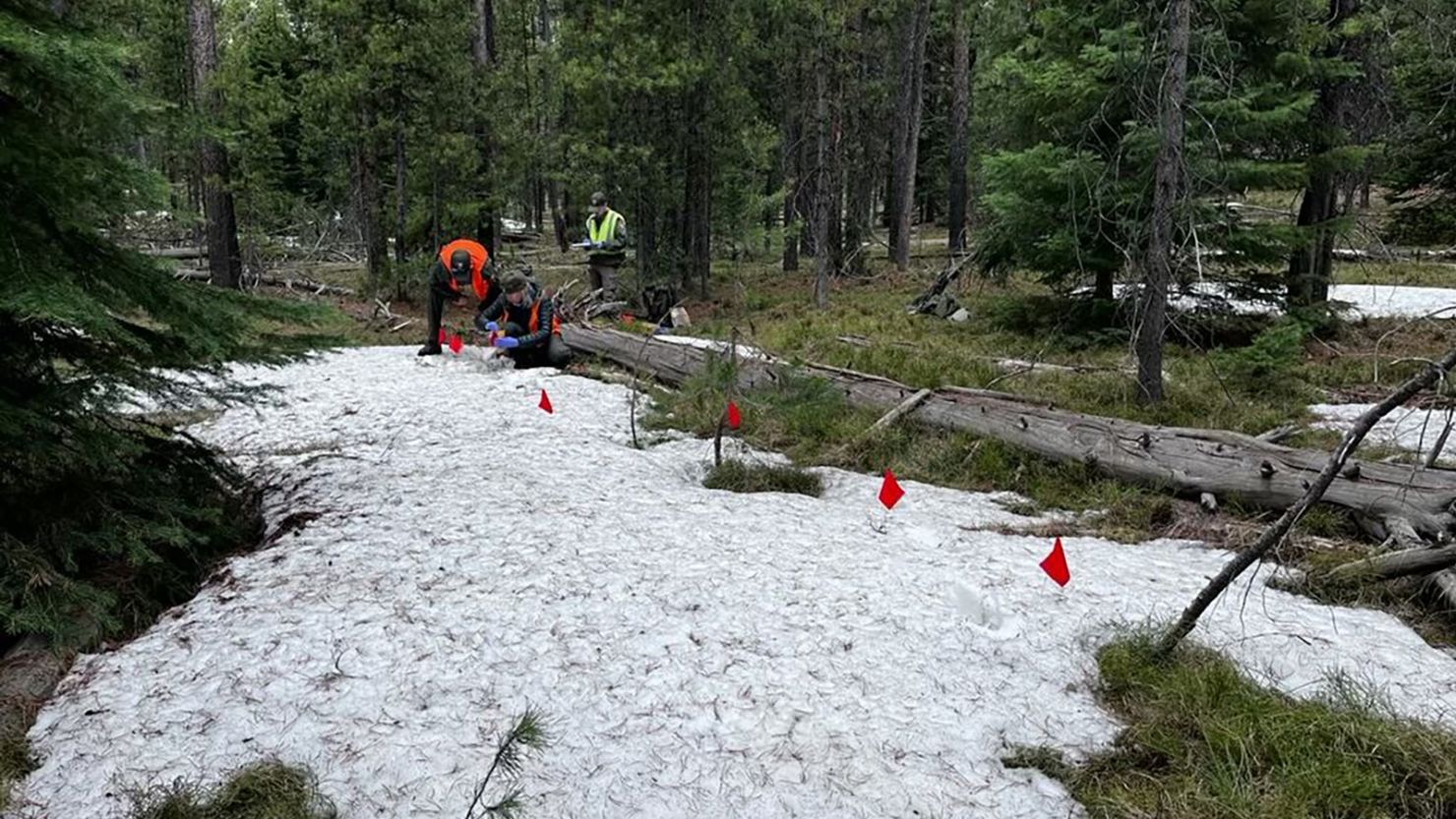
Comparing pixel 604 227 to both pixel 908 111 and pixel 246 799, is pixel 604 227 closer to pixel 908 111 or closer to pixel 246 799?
pixel 908 111

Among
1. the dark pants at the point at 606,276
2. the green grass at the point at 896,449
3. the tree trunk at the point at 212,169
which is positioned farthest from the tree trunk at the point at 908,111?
the tree trunk at the point at 212,169

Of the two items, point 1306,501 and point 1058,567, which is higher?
point 1306,501

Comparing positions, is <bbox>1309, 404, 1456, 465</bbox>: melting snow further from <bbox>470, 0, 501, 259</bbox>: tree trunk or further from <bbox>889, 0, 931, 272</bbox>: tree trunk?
<bbox>470, 0, 501, 259</bbox>: tree trunk

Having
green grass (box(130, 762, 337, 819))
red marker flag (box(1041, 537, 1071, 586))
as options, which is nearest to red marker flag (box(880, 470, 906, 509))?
red marker flag (box(1041, 537, 1071, 586))

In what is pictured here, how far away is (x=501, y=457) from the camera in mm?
7621

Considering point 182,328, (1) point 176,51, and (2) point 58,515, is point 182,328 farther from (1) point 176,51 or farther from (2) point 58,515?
(1) point 176,51

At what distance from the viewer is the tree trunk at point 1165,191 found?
700cm

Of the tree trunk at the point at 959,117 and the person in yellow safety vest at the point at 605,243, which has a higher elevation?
the tree trunk at the point at 959,117

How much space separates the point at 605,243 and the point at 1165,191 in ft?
35.1

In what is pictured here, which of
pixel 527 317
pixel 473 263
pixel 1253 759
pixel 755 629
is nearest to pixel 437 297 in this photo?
pixel 473 263

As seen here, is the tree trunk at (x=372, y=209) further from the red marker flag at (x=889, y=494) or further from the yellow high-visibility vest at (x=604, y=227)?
the red marker flag at (x=889, y=494)

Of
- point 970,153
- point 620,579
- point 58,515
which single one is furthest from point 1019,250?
point 970,153

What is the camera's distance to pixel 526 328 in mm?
12008

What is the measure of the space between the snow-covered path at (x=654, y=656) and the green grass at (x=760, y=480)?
442 millimetres
